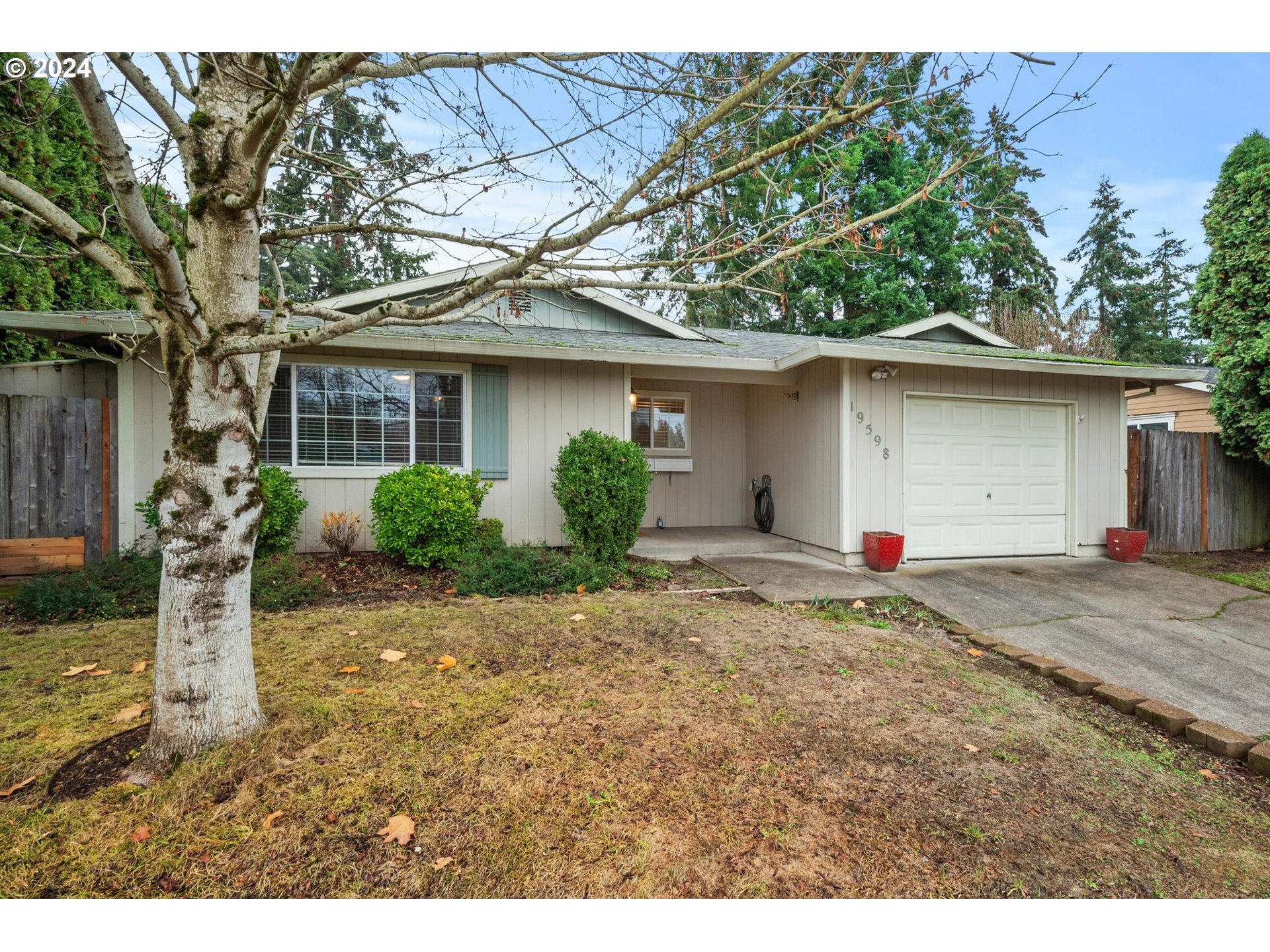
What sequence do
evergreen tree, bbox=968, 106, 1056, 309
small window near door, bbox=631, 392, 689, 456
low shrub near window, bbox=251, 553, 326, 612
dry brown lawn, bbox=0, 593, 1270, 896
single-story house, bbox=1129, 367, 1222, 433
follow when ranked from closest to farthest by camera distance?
dry brown lawn, bbox=0, 593, 1270, 896, evergreen tree, bbox=968, 106, 1056, 309, low shrub near window, bbox=251, 553, 326, 612, small window near door, bbox=631, 392, 689, 456, single-story house, bbox=1129, 367, 1222, 433

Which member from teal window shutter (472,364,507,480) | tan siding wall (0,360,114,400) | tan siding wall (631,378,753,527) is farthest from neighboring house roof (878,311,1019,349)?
tan siding wall (0,360,114,400)

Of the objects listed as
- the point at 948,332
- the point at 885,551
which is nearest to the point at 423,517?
the point at 885,551

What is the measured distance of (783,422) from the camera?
27.2 feet

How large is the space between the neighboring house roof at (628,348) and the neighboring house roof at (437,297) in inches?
14.7

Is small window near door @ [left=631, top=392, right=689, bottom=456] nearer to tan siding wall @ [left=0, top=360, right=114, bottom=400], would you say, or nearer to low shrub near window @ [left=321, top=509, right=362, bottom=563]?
low shrub near window @ [left=321, top=509, right=362, bottom=563]

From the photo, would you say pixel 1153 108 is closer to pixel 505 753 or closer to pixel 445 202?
pixel 445 202

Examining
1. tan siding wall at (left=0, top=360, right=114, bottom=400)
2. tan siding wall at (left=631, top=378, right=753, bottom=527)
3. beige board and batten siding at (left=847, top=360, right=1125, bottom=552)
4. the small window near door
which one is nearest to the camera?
tan siding wall at (left=0, top=360, right=114, bottom=400)

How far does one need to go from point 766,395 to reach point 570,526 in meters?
4.18

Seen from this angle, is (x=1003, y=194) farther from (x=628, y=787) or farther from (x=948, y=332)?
(x=948, y=332)

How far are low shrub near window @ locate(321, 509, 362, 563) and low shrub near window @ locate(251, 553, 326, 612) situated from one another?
31.5 inches

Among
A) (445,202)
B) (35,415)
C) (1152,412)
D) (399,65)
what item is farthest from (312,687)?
(1152,412)

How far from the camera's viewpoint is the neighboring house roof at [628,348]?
18.4 feet

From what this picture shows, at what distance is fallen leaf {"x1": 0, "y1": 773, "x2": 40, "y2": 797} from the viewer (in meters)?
2.04

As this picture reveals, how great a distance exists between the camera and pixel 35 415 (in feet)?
17.9
